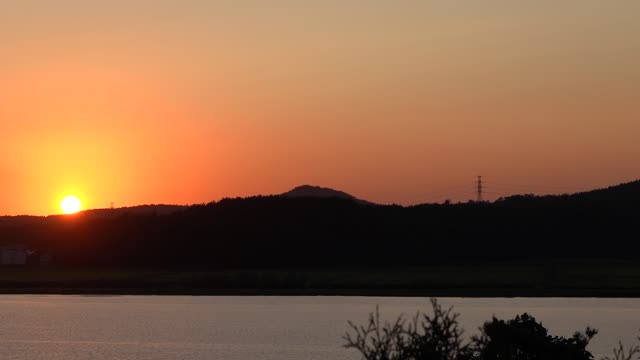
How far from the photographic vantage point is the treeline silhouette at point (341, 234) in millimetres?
150500

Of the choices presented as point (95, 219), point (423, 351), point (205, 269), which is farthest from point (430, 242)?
point (423, 351)

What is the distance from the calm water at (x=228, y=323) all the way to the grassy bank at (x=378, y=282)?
123 centimetres

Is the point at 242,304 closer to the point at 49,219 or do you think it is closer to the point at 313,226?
the point at 313,226

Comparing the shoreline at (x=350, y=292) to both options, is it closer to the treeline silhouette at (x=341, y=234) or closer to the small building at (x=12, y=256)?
the treeline silhouette at (x=341, y=234)

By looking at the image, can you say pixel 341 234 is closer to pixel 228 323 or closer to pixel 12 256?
pixel 12 256

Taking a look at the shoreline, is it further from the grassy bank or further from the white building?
the white building

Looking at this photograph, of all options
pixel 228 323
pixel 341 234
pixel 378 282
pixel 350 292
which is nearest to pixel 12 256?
pixel 341 234

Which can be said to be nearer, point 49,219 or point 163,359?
point 163,359

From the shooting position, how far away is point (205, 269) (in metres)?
142

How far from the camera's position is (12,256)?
514ft

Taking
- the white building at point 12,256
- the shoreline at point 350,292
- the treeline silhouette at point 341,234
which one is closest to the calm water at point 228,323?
the shoreline at point 350,292

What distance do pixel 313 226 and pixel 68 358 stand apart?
105 m

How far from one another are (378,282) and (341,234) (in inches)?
1877

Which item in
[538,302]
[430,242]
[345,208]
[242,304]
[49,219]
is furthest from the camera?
[49,219]
